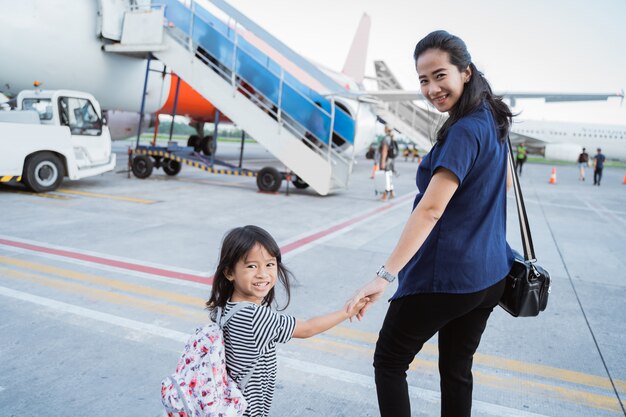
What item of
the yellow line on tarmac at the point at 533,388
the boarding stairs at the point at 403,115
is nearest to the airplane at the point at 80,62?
the yellow line on tarmac at the point at 533,388

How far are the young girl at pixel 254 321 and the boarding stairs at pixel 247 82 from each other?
8757mm

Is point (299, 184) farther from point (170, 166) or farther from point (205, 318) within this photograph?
point (205, 318)

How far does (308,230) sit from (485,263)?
17.9ft

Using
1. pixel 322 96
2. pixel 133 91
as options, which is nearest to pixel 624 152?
pixel 322 96

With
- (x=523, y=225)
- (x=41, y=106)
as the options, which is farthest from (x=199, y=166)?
(x=523, y=225)

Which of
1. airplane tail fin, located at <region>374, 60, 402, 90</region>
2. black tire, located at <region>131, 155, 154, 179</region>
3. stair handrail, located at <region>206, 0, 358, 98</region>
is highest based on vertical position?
airplane tail fin, located at <region>374, 60, 402, 90</region>

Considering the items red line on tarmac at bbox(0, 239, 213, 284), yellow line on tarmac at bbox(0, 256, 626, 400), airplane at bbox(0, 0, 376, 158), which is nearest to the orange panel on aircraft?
airplane at bbox(0, 0, 376, 158)

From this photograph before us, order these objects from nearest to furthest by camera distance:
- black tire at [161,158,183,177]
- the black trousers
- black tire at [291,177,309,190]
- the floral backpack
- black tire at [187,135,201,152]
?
the floral backpack < the black trousers < black tire at [291,177,309,190] < black tire at [161,158,183,177] < black tire at [187,135,201,152]

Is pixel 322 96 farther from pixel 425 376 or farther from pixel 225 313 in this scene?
pixel 225 313

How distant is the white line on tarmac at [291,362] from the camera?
2.76 meters

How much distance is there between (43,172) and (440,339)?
9224 millimetres

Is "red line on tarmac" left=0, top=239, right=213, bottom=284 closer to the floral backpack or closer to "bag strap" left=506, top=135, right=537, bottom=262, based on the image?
the floral backpack

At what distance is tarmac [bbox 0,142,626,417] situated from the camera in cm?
277

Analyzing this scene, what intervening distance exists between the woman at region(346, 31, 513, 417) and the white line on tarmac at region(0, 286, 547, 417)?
1035 mm
